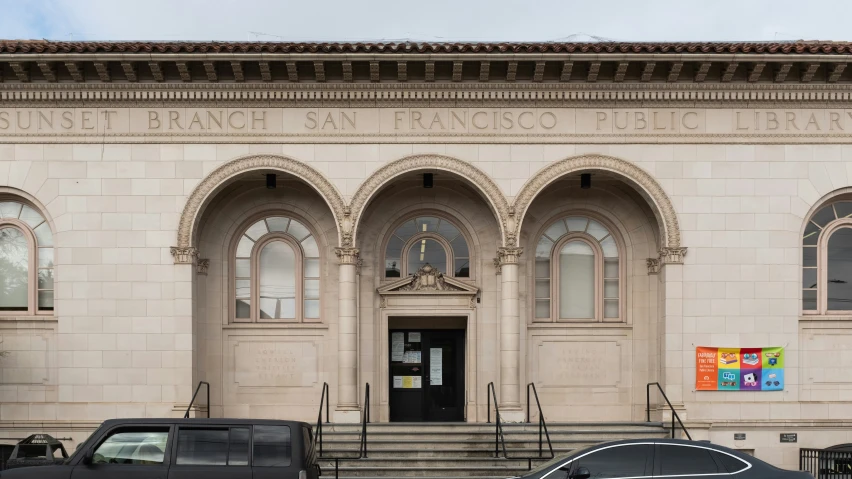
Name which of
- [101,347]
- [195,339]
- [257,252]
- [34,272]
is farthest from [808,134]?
[34,272]

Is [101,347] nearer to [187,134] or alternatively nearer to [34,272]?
[34,272]

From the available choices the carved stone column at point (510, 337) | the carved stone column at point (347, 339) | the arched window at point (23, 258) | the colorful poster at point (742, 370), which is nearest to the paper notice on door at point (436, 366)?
the carved stone column at point (510, 337)

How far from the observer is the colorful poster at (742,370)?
1766cm

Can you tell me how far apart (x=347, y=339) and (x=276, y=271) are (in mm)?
2416

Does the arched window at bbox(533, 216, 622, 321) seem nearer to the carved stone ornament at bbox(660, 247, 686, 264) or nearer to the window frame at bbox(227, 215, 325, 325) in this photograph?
the carved stone ornament at bbox(660, 247, 686, 264)

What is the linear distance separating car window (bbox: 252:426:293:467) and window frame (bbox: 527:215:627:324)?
28.8 ft

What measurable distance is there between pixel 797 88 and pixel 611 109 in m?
3.78

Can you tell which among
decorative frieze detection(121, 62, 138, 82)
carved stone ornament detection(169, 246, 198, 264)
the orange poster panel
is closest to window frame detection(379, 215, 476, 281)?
carved stone ornament detection(169, 246, 198, 264)

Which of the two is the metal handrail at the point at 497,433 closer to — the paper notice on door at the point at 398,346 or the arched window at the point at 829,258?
the paper notice on door at the point at 398,346

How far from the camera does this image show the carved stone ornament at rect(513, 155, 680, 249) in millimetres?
17938

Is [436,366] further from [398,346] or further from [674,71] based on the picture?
[674,71]

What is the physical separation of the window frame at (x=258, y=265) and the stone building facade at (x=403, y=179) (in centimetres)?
72

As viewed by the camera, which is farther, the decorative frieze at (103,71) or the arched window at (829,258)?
the arched window at (829,258)

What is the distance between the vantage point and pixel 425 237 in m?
19.4
